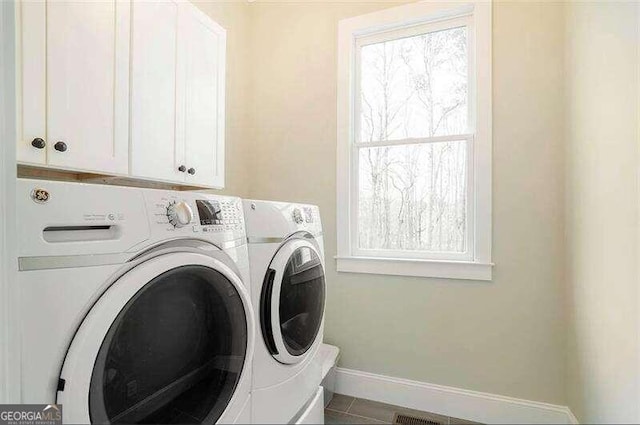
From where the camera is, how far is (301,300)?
137 cm

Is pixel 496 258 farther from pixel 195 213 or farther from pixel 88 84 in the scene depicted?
pixel 88 84

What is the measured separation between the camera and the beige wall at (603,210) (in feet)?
3.57

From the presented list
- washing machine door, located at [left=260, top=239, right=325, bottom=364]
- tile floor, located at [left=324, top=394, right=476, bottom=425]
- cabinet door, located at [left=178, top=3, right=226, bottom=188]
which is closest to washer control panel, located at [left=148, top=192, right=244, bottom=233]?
washing machine door, located at [left=260, top=239, right=325, bottom=364]

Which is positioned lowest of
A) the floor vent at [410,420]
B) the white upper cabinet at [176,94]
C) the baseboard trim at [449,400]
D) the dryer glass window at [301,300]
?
the floor vent at [410,420]

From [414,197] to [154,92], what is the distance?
4.96 feet

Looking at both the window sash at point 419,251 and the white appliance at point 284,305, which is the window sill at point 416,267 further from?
the white appliance at point 284,305

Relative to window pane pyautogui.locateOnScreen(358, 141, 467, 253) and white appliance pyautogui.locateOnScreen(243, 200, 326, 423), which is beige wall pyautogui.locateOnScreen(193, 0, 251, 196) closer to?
window pane pyautogui.locateOnScreen(358, 141, 467, 253)

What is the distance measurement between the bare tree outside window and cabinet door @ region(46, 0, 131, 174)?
4.59 ft

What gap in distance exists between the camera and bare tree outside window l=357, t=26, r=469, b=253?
1965 mm

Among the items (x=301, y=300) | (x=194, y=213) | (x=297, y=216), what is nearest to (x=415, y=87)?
(x=297, y=216)

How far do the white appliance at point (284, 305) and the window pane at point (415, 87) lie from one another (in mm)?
989

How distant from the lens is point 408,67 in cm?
210

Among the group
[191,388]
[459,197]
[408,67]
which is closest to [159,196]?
[191,388]

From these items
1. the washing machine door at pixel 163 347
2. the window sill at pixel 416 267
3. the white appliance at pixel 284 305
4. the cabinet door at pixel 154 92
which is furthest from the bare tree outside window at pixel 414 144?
the washing machine door at pixel 163 347
